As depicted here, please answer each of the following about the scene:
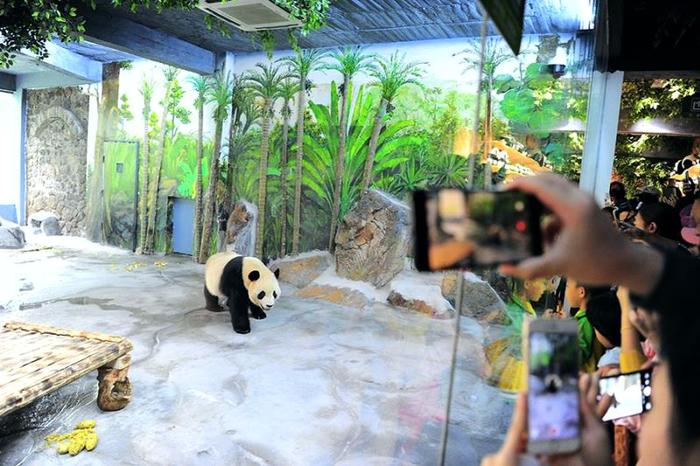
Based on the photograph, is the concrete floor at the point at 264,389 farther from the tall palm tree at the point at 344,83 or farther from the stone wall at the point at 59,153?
the stone wall at the point at 59,153

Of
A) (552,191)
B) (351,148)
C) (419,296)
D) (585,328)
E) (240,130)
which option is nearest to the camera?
(552,191)

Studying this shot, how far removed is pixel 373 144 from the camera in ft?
19.0

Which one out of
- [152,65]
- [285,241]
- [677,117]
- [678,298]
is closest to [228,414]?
[678,298]

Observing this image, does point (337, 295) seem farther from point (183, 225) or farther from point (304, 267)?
point (183, 225)

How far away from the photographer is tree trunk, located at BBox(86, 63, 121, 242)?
8023mm

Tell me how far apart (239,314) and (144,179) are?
434 cm

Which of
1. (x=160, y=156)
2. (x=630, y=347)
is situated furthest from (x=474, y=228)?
(x=160, y=156)

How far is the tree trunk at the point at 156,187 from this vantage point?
295 inches

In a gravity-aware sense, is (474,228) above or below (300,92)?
below

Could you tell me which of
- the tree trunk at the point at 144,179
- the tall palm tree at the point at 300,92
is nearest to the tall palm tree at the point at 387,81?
the tall palm tree at the point at 300,92

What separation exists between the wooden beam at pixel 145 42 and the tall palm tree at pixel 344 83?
1.77 m

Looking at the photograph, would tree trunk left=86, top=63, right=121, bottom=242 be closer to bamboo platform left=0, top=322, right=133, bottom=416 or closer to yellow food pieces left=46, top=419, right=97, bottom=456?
bamboo platform left=0, top=322, right=133, bottom=416

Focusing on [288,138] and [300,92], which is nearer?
[300,92]

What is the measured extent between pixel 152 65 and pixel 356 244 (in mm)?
4437
